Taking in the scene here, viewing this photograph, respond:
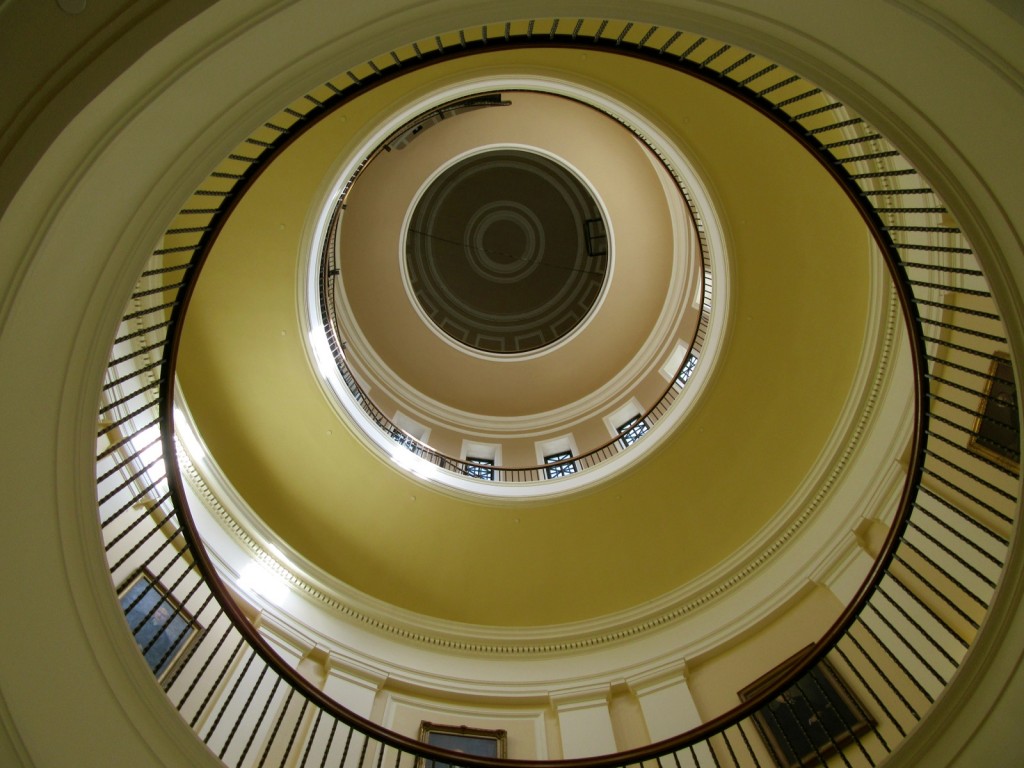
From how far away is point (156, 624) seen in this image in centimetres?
631

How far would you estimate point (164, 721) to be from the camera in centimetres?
439

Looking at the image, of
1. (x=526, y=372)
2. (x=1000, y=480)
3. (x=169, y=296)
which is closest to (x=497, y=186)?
(x=526, y=372)

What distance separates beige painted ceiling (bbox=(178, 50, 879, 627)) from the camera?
27.4 ft

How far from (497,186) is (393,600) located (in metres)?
9.28

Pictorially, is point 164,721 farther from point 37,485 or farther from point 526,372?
point 526,372

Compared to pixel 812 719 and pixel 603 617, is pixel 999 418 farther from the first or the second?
pixel 603 617

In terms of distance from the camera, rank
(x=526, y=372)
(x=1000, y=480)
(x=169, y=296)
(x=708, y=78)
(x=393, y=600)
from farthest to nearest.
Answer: (x=526, y=372) < (x=393, y=600) < (x=169, y=296) < (x=1000, y=480) < (x=708, y=78)

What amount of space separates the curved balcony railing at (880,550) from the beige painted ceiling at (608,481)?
944 mm

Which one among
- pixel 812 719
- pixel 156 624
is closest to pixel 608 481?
pixel 812 719

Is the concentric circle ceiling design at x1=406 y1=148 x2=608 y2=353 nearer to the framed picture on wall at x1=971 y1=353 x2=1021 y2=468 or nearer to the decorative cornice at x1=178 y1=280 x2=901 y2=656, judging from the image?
the decorative cornice at x1=178 y1=280 x2=901 y2=656

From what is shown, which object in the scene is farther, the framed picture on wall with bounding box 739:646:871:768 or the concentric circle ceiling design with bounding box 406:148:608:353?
the concentric circle ceiling design with bounding box 406:148:608:353

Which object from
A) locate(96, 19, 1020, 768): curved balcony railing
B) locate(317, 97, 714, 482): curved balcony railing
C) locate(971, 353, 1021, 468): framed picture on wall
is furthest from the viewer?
locate(317, 97, 714, 482): curved balcony railing

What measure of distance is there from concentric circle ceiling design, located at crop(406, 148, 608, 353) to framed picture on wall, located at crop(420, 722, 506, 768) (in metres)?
8.41

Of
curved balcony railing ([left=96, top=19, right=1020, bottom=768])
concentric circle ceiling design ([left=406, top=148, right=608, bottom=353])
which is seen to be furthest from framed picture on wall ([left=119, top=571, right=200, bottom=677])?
concentric circle ceiling design ([left=406, top=148, right=608, bottom=353])
